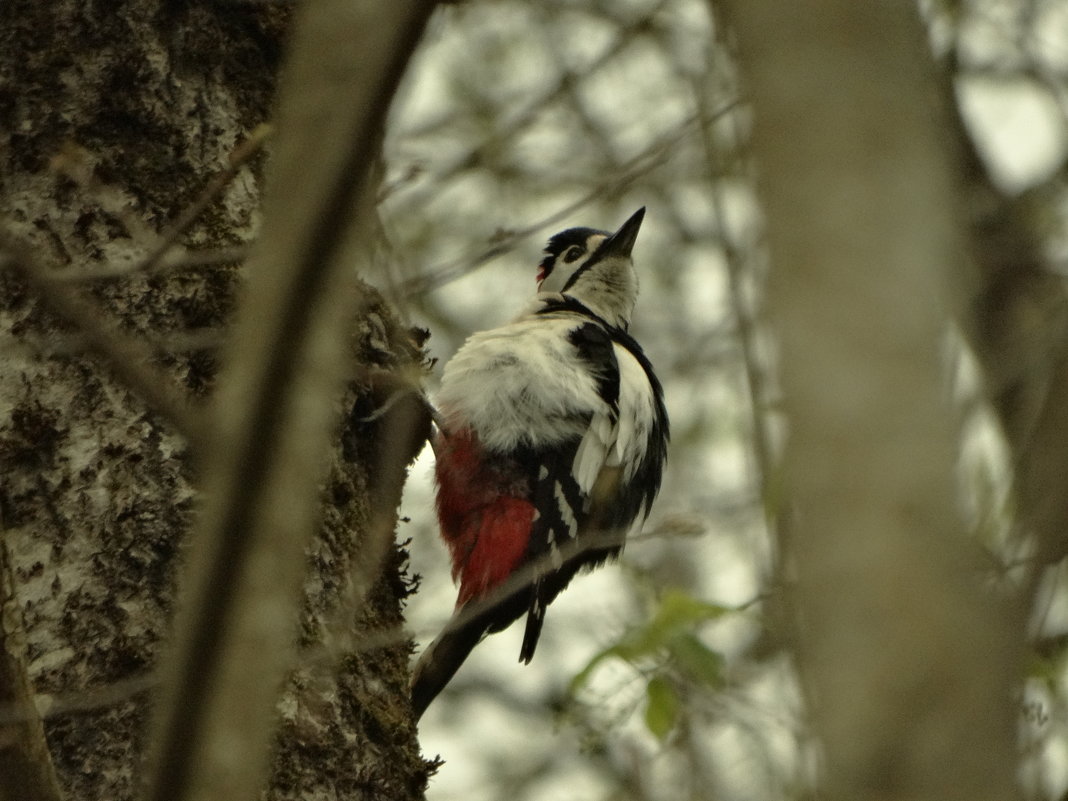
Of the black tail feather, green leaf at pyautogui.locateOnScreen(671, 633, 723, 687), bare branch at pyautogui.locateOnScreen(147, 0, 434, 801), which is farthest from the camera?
the black tail feather

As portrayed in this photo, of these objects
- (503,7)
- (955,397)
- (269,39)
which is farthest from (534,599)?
(503,7)

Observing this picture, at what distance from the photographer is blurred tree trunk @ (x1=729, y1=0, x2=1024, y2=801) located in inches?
48.6

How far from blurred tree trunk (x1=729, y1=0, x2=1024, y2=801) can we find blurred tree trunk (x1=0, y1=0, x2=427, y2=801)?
0.81 metres

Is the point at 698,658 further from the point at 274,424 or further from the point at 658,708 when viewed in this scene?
the point at 274,424

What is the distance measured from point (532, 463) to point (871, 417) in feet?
6.82

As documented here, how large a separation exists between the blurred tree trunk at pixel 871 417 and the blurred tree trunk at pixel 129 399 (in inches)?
32.0

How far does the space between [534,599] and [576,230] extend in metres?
1.82

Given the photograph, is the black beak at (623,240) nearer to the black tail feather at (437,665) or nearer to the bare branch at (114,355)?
the black tail feather at (437,665)

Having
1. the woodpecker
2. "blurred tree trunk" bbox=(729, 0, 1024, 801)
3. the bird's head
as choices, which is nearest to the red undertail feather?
the woodpecker

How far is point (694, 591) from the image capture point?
19.5 feet

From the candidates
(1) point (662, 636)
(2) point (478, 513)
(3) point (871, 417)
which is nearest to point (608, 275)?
(2) point (478, 513)

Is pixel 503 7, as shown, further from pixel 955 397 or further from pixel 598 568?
pixel 955 397

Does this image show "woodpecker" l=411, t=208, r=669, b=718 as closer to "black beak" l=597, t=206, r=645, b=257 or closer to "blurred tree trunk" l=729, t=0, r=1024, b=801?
"black beak" l=597, t=206, r=645, b=257

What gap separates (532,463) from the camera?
363 centimetres
